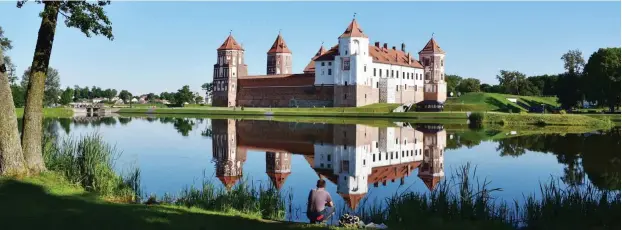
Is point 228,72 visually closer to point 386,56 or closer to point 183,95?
point 183,95

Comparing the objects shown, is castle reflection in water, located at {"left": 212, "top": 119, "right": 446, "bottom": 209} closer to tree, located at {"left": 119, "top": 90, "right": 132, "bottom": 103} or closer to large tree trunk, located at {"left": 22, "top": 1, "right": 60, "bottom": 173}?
large tree trunk, located at {"left": 22, "top": 1, "right": 60, "bottom": 173}

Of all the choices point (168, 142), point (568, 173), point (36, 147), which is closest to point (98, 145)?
point (36, 147)

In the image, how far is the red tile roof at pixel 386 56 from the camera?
67375mm

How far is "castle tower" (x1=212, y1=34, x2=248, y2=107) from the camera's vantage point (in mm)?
75938

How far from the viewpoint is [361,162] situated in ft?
59.6

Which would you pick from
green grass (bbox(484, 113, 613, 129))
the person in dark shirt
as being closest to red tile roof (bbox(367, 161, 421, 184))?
the person in dark shirt

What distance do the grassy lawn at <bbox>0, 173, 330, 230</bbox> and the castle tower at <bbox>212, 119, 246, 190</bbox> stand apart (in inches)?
130

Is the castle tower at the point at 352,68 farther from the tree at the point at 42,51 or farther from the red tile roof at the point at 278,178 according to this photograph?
the tree at the point at 42,51

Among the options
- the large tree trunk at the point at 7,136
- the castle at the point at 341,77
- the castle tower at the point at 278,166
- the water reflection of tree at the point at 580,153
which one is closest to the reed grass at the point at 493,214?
the water reflection of tree at the point at 580,153

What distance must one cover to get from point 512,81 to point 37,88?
85.3 m

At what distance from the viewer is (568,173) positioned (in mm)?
15453

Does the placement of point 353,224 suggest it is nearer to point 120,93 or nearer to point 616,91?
point 616,91

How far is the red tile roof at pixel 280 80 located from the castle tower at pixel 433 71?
16.1 meters

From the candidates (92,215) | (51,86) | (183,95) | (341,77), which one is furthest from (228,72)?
(92,215)
